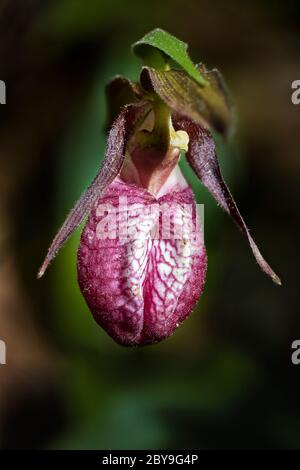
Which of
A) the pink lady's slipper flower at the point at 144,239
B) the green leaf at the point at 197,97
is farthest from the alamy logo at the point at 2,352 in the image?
the green leaf at the point at 197,97

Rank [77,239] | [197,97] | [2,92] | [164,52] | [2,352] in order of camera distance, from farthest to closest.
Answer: [2,352] → [2,92] → [77,239] → [164,52] → [197,97]

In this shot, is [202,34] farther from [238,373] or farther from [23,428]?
[23,428]

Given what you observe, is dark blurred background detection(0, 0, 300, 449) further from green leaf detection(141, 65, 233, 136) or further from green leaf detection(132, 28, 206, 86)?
green leaf detection(141, 65, 233, 136)

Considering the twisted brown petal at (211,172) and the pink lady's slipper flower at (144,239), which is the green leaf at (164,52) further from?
the twisted brown petal at (211,172)

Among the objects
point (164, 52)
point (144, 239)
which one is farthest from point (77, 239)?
point (164, 52)

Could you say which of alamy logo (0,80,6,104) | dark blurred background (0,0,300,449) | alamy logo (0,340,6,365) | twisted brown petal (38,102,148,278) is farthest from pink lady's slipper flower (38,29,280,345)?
alamy logo (0,340,6,365)

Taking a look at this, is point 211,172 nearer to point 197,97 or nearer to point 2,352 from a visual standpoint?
point 197,97

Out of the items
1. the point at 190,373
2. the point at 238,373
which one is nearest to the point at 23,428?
the point at 190,373
